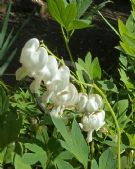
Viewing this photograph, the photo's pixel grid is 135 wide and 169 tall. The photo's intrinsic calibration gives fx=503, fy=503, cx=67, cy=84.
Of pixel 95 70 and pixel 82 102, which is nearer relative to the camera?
pixel 82 102

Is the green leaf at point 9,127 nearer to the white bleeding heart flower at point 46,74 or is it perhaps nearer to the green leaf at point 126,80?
the white bleeding heart flower at point 46,74

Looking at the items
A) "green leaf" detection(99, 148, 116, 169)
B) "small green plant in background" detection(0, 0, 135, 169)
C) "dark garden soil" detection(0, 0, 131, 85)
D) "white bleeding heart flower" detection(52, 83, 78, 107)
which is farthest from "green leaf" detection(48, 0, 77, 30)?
"dark garden soil" detection(0, 0, 131, 85)

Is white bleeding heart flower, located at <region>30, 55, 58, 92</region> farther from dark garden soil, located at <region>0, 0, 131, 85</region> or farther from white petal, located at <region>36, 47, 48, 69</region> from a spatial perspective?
dark garden soil, located at <region>0, 0, 131, 85</region>

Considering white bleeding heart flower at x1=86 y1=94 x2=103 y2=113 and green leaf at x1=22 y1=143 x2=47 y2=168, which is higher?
white bleeding heart flower at x1=86 y1=94 x2=103 y2=113

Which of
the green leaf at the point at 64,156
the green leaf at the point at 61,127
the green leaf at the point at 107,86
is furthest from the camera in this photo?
the green leaf at the point at 107,86

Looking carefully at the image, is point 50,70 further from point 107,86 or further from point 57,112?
point 107,86

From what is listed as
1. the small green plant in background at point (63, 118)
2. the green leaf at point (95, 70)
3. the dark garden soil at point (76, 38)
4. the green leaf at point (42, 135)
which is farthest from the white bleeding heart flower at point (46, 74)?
the dark garden soil at point (76, 38)

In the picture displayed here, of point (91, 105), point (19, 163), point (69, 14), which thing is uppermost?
point (69, 14)

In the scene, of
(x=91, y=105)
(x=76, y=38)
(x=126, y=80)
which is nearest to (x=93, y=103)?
(x=91, y=105)

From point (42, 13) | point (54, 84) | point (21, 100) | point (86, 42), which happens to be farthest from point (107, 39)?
point (54, 84)
